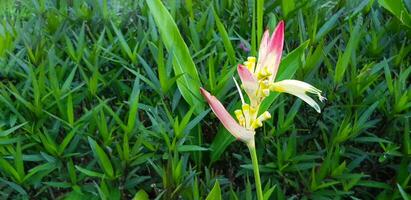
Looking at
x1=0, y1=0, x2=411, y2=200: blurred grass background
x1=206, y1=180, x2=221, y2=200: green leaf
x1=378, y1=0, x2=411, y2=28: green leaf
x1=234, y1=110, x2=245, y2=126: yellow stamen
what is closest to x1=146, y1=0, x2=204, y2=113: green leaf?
x1=0, y1=0, x2=411, y2=200: blurred grass background

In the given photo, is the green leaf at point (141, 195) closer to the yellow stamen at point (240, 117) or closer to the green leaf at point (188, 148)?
the green leaf at point (188, 148)

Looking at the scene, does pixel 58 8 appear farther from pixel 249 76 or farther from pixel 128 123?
pixel 249 76

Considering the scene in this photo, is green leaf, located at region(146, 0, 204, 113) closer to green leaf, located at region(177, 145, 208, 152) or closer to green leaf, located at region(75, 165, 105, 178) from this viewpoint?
green leaf, located at region(177, 145, 208, 152)

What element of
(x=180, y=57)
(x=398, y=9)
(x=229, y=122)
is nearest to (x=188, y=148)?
(x=180, y=57)

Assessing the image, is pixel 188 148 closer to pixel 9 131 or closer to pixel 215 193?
pixel 215 193

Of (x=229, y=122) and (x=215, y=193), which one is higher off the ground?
(x=229, y=122)

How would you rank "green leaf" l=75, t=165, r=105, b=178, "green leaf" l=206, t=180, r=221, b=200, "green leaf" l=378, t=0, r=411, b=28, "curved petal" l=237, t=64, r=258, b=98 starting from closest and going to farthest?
"curved petal" l=237, t=64, r=258, b=98, "green leaf" l=206, t=180, r=221, b=200, "green leaf" l=75, t=165, r=105, b=178, "green leaf" l=378, t=0, r=411, b=28

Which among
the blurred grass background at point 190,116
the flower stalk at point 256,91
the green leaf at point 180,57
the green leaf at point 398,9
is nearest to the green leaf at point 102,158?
the blurred grass background at point 190,116

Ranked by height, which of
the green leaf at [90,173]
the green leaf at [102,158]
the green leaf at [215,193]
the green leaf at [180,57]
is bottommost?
the green leaf at [90,173]
